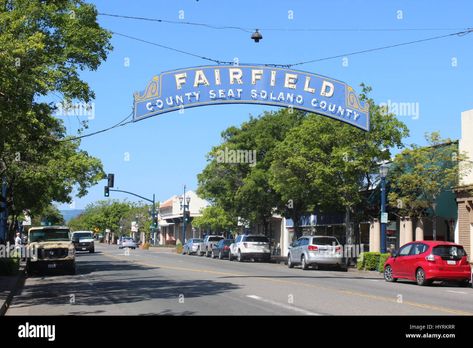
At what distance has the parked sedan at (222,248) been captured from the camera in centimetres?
4600

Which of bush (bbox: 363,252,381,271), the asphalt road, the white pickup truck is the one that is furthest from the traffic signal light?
the asphalt road

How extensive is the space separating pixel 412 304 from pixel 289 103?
9870 mm

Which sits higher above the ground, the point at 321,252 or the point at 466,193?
the point at 466,193

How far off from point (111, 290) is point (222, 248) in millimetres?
28319

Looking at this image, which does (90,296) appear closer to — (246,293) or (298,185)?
(246,293)

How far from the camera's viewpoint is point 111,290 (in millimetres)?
18281

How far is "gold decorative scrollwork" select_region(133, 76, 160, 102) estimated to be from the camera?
22156 millimetres

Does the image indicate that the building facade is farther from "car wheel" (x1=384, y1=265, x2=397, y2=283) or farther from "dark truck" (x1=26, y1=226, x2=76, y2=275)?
"dark truck" (x1=26, y1=226, x2=76, y2=275)

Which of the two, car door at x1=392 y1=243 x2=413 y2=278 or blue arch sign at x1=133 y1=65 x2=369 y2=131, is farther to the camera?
car door at x1=392 y1=243 x2=413 y2=278

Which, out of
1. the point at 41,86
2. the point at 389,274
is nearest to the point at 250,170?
the point at 389,274

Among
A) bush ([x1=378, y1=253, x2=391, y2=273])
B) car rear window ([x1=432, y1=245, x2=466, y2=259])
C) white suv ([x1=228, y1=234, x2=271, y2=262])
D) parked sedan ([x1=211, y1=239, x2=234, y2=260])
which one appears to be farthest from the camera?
parked sedan ([x1=211, y1=239, x2=234, y2=260])

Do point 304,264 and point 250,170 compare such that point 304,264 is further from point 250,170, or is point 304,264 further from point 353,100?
point 250,170

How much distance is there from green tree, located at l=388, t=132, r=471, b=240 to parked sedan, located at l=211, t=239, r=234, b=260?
17753 mm

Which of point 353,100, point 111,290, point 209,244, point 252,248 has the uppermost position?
point 353,100
